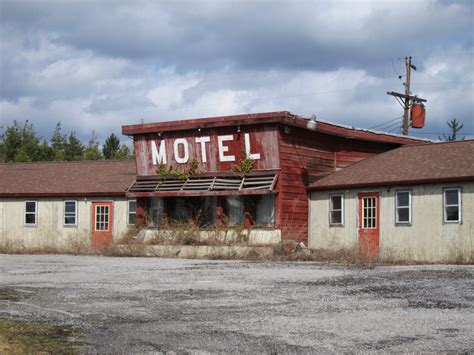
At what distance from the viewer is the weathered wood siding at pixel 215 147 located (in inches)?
1052

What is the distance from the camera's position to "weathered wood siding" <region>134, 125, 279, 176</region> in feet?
87.7

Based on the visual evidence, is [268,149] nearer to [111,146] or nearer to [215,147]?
[215,147]

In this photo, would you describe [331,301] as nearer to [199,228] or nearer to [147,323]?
[147,323]

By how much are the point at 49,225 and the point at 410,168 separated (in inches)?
631

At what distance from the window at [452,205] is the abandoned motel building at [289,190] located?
0.03m

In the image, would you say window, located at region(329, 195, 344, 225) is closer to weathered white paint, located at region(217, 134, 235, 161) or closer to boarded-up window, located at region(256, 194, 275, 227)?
boarded-up window, located at region(256, 194, 275, 227)

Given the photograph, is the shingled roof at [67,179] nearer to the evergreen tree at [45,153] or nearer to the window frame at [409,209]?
the window frame at [409,209]

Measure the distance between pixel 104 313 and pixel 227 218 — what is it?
1708cm

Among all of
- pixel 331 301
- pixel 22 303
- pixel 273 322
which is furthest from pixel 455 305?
pixel 22 303

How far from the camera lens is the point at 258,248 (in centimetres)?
2527

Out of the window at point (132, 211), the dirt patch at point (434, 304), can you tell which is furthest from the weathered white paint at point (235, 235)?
the dirt patch at point (434, 304)

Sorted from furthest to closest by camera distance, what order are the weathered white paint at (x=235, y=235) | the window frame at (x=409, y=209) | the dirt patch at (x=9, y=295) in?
the weathered white paint at (x=235, y=235) < the window frame at (x=409, y=209) < the dirt patch at (x=9, y=295)

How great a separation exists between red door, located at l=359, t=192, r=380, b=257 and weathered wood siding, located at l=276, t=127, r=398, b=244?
2407 mm

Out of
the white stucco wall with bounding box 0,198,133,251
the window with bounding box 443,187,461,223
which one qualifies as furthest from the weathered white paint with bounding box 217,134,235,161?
the window with bounding box 443,187,461,223
